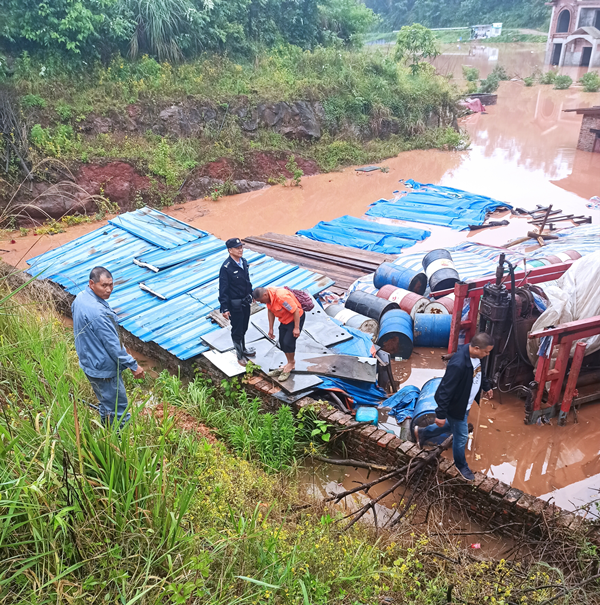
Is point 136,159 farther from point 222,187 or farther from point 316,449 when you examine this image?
point 316,449

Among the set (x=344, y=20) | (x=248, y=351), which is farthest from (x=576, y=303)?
(x=344, y=20)

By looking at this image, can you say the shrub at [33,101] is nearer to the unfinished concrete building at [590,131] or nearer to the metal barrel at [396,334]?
the metal barrel at [396,334]

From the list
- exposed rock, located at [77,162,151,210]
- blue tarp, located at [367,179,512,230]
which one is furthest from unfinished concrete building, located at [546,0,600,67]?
exposed rock, located at [77,162,151,210]

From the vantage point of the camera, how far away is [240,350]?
634 cm

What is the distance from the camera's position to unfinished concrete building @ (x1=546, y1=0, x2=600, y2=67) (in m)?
40.4

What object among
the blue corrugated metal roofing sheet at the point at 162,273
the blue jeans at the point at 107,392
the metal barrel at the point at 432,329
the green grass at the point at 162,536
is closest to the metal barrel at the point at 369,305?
the metal barrel at the point at 432,329

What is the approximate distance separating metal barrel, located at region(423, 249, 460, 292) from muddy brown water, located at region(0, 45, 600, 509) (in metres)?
1.39

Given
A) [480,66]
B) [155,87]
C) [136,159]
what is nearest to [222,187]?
[136,159]

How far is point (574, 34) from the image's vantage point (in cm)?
4125

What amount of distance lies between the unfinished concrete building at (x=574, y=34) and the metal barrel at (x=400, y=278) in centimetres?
4310

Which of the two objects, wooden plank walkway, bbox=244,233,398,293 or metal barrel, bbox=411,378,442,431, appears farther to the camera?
wooden plank walkway, bbox=244,233,398,293

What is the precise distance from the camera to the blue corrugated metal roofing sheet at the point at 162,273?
24.7 feet

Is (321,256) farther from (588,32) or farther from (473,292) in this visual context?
(588,32)

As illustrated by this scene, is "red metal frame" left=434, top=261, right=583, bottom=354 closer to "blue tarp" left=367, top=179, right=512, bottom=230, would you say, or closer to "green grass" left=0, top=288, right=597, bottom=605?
"green grass" left=0, top=288, right=597, bottom=605
